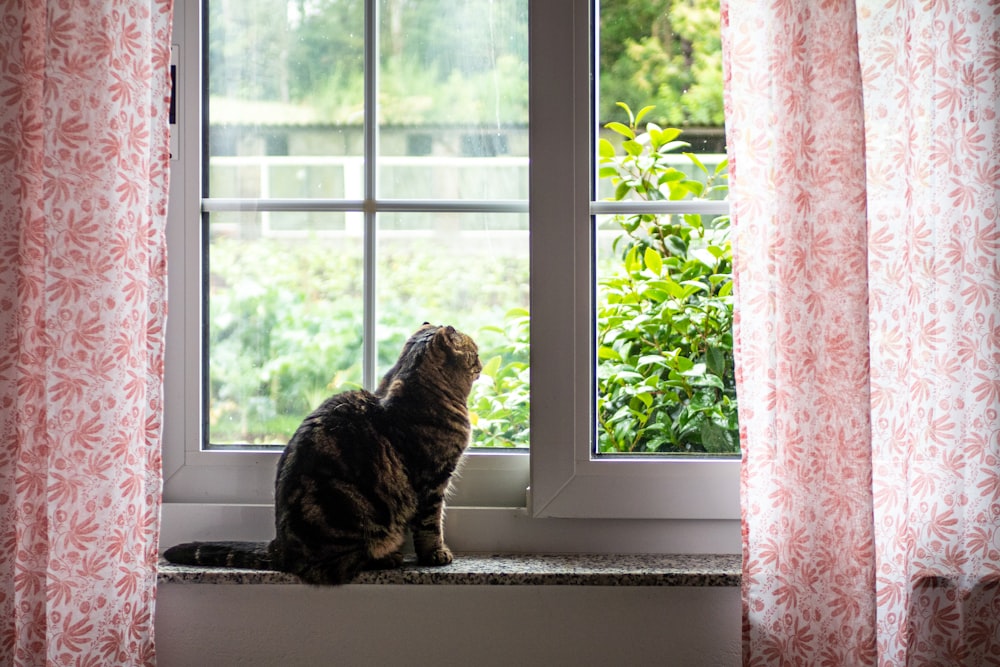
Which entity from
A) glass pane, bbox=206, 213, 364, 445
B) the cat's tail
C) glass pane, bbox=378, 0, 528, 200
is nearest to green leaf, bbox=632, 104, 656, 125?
glass pane, bbox=378, 0, 528, 200

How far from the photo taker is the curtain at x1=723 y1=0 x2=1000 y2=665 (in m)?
1.14

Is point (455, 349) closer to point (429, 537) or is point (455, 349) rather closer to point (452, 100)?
point (429, 537)

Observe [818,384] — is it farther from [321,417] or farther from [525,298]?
[321,417]

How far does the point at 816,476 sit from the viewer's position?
1167 mm

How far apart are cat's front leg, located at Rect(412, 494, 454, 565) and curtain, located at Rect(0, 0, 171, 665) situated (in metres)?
0.40

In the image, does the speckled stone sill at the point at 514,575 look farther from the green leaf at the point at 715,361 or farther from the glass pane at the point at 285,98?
the glass pane at the point at 285,98

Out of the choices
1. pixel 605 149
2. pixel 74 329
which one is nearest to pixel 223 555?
pixel 74 329

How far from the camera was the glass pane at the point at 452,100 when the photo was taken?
147cm

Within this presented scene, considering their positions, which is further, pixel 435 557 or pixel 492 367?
pixel 492 367

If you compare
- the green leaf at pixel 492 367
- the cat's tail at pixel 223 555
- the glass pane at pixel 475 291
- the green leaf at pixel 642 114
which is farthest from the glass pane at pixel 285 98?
the cat's tail at pixel 223 555

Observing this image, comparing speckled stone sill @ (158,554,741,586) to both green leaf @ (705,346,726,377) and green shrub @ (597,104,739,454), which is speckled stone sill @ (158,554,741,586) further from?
green leaf @ (705,346,726,377)

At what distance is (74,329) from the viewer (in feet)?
3.85

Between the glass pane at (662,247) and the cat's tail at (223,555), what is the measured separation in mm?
589

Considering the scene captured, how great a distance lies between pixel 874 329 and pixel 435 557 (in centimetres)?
75
